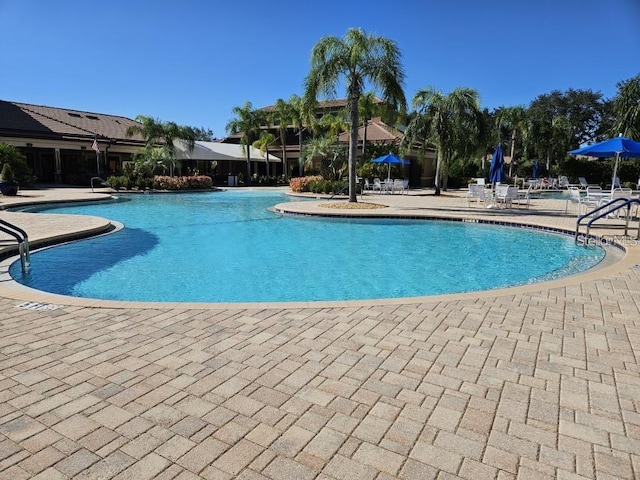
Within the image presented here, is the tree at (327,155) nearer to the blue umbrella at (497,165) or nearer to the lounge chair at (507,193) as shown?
the blue umbrella at (497,165)

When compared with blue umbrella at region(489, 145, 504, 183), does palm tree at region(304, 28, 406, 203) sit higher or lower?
higher

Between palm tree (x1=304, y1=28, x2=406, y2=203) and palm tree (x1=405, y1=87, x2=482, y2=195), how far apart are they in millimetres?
4575

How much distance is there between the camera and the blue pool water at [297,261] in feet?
23.4

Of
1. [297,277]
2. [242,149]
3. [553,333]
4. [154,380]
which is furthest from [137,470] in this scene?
[242,149]

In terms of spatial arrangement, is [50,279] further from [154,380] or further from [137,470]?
[137,470]

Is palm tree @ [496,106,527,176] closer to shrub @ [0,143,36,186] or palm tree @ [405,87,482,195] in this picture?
palm tree @ [405,87,482,195]

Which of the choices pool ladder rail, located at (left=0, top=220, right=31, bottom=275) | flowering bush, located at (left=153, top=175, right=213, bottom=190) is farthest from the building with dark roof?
pool ladder rail, located at (left=0, top=220, right=31, bottom=275)

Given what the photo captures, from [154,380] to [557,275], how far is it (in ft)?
23.1

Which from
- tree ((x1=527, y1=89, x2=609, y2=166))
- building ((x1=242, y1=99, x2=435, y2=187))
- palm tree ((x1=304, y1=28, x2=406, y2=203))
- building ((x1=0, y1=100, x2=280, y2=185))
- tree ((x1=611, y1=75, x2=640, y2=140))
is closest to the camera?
palm tree ((x1=304, y1=28, x2=406, y2=203))

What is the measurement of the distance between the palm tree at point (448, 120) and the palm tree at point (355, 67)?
180 inches

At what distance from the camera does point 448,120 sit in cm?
2116

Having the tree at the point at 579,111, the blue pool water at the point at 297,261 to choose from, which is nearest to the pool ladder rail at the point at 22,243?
the blue pool water at the point at 297,261

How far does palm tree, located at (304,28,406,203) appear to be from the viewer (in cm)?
1661

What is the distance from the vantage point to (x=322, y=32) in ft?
56.5
